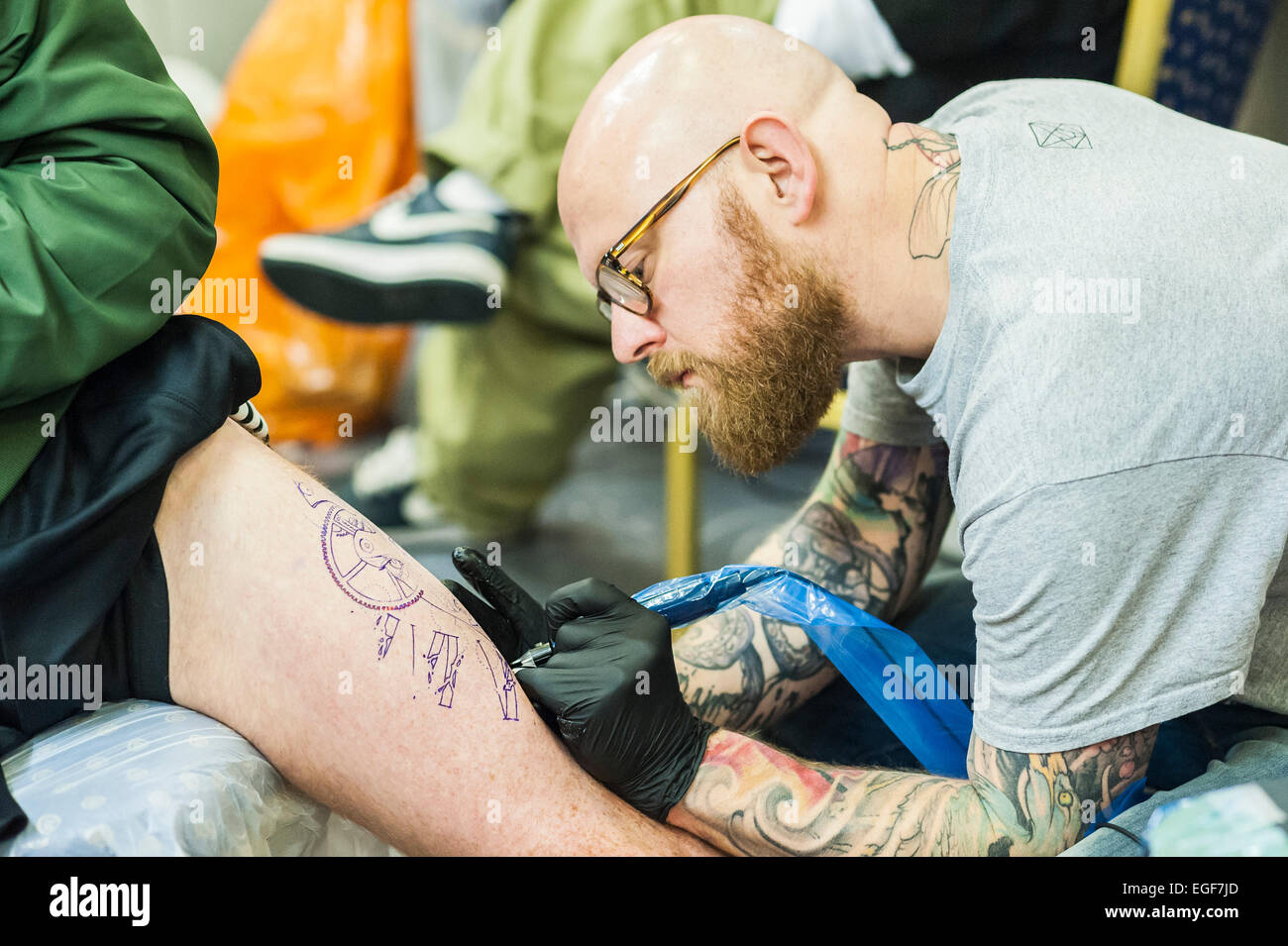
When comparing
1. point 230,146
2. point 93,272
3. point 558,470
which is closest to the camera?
point 93,272

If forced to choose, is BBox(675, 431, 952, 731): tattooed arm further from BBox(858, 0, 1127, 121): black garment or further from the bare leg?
BBox(858, 0, 1127, 121): black garment

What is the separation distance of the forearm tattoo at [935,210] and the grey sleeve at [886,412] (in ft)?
0.82

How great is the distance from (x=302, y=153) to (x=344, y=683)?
7.05 feet

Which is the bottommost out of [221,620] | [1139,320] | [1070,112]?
[221,620]

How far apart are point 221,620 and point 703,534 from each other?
5.75ft

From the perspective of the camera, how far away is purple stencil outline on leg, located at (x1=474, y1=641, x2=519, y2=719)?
0.90 m

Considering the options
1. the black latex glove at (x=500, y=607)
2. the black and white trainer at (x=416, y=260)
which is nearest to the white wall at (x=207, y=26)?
the black and white trainer at (x=416, y=260)

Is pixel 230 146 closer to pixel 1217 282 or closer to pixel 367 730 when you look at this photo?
pixel 367 730

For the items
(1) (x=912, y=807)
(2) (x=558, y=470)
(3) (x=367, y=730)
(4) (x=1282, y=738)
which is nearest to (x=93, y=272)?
(3) (x=367, y=730)

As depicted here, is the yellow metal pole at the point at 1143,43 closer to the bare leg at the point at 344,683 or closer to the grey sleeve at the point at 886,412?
the grey sleeve at the point at 886,412

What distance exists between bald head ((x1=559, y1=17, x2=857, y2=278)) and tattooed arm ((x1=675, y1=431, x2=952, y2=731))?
1.39 feet

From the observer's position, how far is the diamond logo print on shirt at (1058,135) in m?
0.99

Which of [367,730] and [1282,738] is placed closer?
[367,730]
